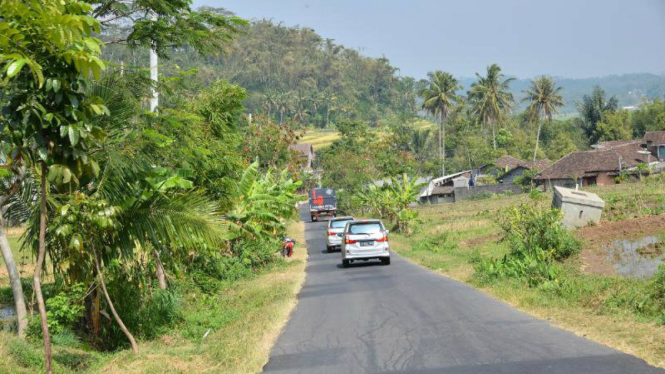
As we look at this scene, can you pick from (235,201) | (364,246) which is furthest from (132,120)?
(364,246)

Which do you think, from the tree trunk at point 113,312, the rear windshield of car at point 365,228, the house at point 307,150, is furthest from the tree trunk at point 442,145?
the tree trunk at point 113,312

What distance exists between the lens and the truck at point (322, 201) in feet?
229

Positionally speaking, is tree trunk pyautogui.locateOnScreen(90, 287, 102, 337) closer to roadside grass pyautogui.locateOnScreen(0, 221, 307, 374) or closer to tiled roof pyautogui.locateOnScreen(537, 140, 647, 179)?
roadside grass pyautogui.locateOnScreen(0, 221, 307, 374)

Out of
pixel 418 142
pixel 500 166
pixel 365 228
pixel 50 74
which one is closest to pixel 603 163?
pixel 500 166

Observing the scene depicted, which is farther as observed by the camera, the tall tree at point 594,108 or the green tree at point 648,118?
the tall tree at point 594,108

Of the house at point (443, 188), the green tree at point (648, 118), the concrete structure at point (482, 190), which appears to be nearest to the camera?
the concrete structure at point (482, 190)

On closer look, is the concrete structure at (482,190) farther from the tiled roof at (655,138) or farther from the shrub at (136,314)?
the shrub at (136,314)

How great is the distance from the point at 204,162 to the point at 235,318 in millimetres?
4372

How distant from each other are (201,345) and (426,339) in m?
4.11

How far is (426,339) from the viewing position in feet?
39.0

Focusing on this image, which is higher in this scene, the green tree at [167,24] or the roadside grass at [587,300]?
the green tree at [167,24]

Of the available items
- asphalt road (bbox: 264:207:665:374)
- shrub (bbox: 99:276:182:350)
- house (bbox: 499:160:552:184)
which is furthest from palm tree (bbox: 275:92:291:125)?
shrub (bbox: 99:276:182:350)

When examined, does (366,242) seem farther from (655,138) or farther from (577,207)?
(655,138)

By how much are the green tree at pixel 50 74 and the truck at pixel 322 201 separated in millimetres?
Answer: 61827
